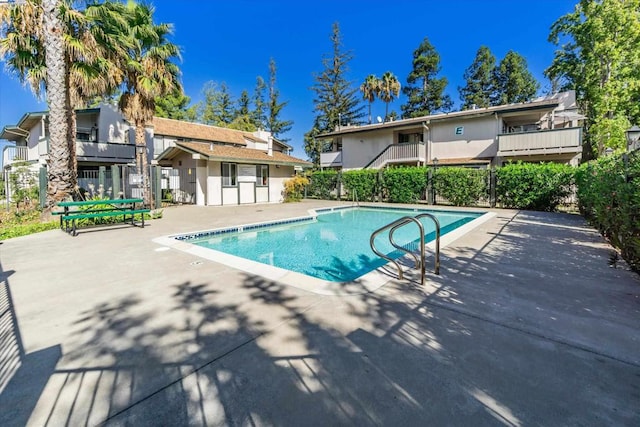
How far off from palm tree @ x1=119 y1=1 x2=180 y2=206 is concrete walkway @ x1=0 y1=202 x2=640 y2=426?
1181 centimetres

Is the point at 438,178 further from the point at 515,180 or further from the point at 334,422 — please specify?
the point at 334,422

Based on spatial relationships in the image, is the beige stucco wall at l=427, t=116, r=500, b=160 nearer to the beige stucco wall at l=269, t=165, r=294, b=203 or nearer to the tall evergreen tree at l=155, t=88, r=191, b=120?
the beige stucco wall at l=269, t=165, r=294, b=203

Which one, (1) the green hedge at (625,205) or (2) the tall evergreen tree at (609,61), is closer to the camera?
(1) the green hedge at (625,205)

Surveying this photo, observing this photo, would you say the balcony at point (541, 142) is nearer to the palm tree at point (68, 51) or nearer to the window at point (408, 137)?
the window at point (408, 137)

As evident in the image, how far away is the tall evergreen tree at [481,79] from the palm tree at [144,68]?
35.4 meters

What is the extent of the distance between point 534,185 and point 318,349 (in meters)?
15.9

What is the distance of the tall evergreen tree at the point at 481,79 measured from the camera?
3719 cm

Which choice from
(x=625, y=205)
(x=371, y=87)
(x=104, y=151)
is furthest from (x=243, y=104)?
(x=625, y=205)

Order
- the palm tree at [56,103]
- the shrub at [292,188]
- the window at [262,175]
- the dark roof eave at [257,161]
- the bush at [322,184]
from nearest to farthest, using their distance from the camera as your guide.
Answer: the palm tree at [56,103] < the dark roof eave at [257,161] < the window at [262,175] < the shrub at [292,188] < the bush at [322,184]

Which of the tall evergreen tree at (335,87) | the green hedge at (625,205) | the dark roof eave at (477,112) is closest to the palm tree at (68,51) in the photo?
the green hedge at (625,205)

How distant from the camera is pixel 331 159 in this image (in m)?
27.2

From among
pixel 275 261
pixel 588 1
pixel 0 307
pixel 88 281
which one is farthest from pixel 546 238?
pixel 588 1

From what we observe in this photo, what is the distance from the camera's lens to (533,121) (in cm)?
2008

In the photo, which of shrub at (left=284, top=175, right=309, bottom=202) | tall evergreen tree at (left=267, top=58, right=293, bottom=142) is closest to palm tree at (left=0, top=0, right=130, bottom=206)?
shrub at (left=284, top=175, right=309, bottom=202)
